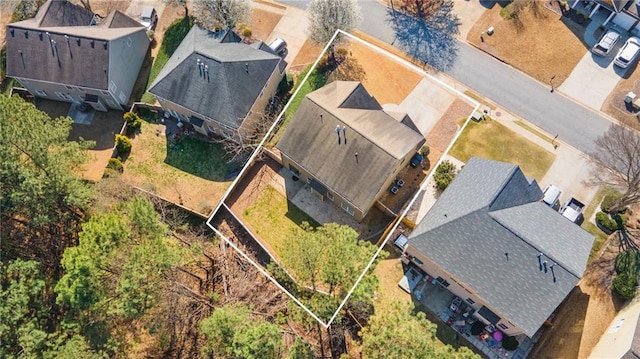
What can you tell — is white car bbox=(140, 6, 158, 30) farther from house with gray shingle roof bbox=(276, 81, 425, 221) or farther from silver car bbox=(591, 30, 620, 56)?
silver car bbox=(591, 30, 620, 56)

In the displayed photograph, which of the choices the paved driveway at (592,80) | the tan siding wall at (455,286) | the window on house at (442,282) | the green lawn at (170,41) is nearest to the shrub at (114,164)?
the green lawn at (170,41)

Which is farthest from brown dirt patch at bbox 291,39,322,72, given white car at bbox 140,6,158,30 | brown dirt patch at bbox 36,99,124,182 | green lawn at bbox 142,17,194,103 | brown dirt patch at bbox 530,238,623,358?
brown dirt patch at bbox 530,238,623,358

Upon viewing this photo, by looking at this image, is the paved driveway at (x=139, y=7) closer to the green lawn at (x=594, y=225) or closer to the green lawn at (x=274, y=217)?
the green lawn at (x=274, y=217)

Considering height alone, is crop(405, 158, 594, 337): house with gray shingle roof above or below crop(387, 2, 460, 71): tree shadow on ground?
below

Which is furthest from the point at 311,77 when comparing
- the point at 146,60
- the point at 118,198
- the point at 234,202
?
the point at 118,198

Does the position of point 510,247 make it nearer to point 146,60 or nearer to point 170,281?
point 170,281

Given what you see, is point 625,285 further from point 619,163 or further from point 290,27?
point 290,27
